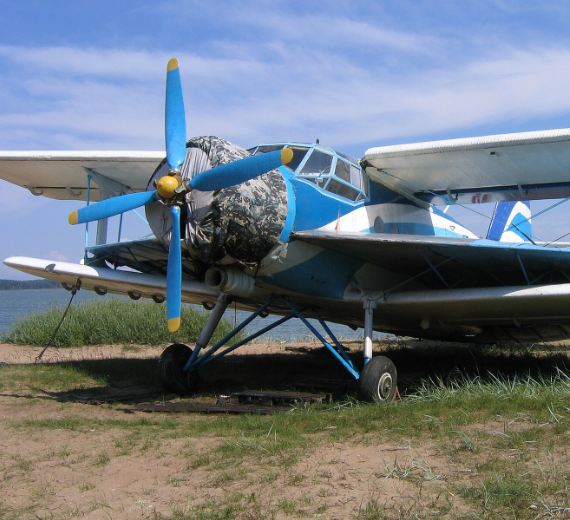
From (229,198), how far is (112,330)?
34.0 feet

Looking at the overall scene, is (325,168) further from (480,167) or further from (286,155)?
(480,167)

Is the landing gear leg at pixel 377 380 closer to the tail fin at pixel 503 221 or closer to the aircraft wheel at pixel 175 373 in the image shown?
the aircraft wheel at pixel 175 373

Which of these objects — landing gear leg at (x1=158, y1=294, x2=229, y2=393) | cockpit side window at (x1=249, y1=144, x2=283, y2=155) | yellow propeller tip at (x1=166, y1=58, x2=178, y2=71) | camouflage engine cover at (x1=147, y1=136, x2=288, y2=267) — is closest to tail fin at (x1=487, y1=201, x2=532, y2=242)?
cockpit side window at (x1=249, y1=144, x2=283, y2=155)

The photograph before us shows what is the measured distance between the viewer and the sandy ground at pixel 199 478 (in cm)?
389

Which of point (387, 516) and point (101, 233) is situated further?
point (101, 233)

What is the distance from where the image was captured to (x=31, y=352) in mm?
14367

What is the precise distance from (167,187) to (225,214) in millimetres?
731

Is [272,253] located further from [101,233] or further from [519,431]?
[101,233]

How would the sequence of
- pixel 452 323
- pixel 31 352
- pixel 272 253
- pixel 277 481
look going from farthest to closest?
pixel 31 352 < pixel 452 323 < pixel 272 253 < pixel 277 481

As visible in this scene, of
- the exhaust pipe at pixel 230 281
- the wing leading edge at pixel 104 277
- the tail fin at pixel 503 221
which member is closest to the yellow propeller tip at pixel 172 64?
the exhaust pipe at pixel 230 281

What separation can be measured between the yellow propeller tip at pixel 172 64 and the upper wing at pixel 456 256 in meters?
2.71

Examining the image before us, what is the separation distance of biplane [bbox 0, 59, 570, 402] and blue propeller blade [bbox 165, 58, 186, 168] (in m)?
0.02

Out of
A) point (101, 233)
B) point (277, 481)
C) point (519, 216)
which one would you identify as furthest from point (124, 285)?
point (519, 216)

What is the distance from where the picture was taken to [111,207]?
7.59m
